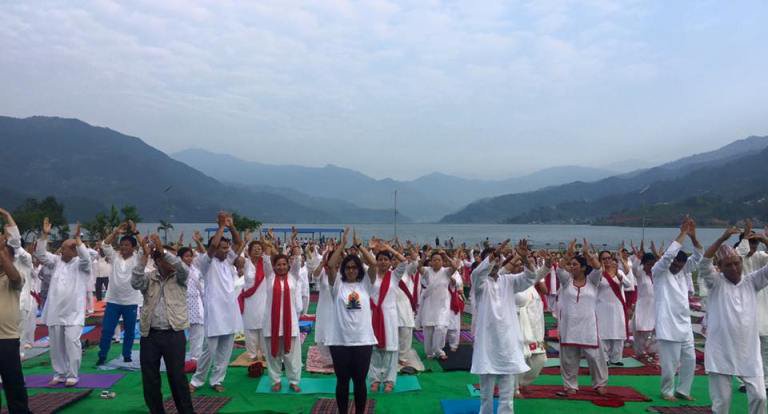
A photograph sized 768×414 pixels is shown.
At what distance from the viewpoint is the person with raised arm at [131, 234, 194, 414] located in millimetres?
5117

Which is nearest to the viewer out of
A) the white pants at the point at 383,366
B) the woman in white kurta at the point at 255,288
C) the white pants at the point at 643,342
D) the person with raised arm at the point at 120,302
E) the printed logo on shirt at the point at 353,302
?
the printed logo on shirt at the point at 353,302

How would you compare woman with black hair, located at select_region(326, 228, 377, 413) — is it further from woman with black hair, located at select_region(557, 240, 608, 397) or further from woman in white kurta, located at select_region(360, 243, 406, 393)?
woman with black hair, located at select_region(557, 240, 608, 397)

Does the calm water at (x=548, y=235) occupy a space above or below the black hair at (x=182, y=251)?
below

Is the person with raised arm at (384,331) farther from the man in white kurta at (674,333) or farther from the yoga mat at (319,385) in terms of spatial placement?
the man in white kurta at (674,333)

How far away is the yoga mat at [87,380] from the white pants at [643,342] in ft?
26.3

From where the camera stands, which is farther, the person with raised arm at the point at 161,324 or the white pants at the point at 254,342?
the white pants at the point at 254,342

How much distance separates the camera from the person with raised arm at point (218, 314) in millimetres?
6898

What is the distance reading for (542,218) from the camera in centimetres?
15650

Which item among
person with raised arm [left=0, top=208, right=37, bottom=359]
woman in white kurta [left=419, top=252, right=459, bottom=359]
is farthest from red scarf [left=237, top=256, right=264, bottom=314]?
woman in white kurta [left=419, top=252, right=459, bottom=359]

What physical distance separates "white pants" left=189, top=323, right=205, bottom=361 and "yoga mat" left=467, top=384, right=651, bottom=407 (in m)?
3.75

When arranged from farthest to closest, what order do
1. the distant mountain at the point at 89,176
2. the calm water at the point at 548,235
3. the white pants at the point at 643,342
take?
the distant mountain at the point at 89,176 < the calm water at the point at 548,235 < the white pants at the point at 643,342

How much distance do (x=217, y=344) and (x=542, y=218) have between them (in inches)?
6177

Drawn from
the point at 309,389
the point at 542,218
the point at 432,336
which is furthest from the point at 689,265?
the point at 542,218

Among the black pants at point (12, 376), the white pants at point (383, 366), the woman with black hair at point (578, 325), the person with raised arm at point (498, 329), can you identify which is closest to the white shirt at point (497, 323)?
the person with raised arm at point (498, 329)
